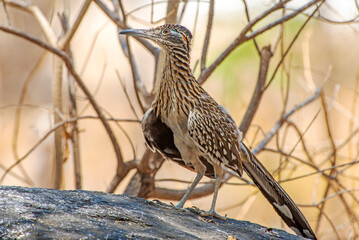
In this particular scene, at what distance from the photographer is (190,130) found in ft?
12.5

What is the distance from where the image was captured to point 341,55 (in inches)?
567

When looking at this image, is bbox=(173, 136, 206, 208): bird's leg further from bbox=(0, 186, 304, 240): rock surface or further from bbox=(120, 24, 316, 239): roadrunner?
bbox=(0, 186, 304, 240): rock surface

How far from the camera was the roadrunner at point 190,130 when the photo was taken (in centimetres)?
389

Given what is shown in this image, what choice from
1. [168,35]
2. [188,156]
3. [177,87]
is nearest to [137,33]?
[168,35]

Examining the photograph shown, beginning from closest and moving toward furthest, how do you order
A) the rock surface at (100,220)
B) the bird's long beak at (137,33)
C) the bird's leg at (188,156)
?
the rock surface at (100,220) → the bird's long beak at (137,33) → the bird's leg at (188,156)

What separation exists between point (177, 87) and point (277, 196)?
118 cm

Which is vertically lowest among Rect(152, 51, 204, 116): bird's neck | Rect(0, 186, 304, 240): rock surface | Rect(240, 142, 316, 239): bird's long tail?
Rect(0, 186, 304, 240): rock surface

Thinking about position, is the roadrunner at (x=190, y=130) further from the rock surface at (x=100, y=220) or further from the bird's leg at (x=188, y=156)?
the rock surface at (x=100, y=220)

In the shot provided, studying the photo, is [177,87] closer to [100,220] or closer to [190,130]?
[190,130]

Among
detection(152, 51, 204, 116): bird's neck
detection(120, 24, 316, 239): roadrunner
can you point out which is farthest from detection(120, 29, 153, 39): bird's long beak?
detection(152, 51, 204, 116): bird's neck

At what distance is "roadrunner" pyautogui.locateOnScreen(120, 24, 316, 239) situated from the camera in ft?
12.8

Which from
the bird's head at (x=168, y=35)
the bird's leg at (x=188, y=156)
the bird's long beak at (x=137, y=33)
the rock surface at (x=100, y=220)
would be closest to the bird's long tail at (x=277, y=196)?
the bird's leg at (x=188, y=156)

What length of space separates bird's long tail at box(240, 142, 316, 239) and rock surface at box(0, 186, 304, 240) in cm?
56

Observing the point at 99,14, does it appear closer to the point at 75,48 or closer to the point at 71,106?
the point at 75,48
